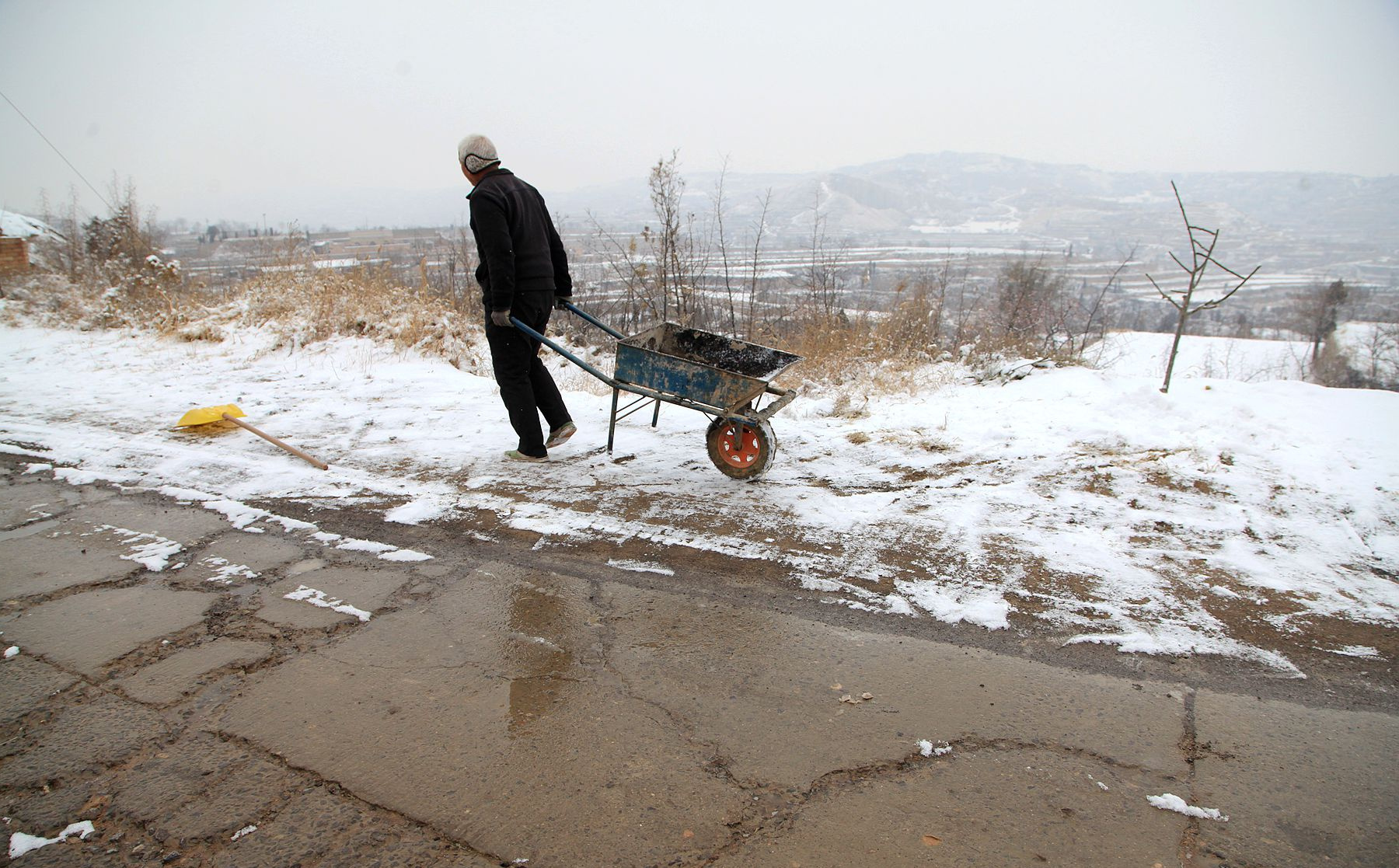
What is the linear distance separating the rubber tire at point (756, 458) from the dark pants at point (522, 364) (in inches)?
49.5

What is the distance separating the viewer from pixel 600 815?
1935mm

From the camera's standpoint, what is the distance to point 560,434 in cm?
499

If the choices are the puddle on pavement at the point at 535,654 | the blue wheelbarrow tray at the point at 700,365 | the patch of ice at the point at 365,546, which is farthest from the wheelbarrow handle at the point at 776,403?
the patch of ice at the point at 365,546

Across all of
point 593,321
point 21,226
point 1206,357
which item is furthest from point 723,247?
point 21,226

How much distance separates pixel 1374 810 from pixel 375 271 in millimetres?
11372

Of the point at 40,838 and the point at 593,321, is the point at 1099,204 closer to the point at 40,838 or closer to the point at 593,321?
the point at 593,321

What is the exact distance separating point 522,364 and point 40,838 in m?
3.40

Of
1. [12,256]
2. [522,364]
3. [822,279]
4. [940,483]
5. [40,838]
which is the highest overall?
[12,256]

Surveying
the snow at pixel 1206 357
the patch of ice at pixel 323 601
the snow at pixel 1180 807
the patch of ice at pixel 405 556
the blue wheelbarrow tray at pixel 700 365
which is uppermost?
the blue wheelbarrow tray at pixel 700 365

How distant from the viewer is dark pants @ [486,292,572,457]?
4.73 metres

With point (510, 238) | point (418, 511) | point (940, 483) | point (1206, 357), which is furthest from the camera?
point (1206, 357)

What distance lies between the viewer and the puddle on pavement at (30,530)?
144 inches

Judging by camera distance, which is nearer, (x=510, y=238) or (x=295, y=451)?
(x=510, y=238)

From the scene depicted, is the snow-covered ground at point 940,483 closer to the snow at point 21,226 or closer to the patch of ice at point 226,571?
the patch of ice at point 226,571
